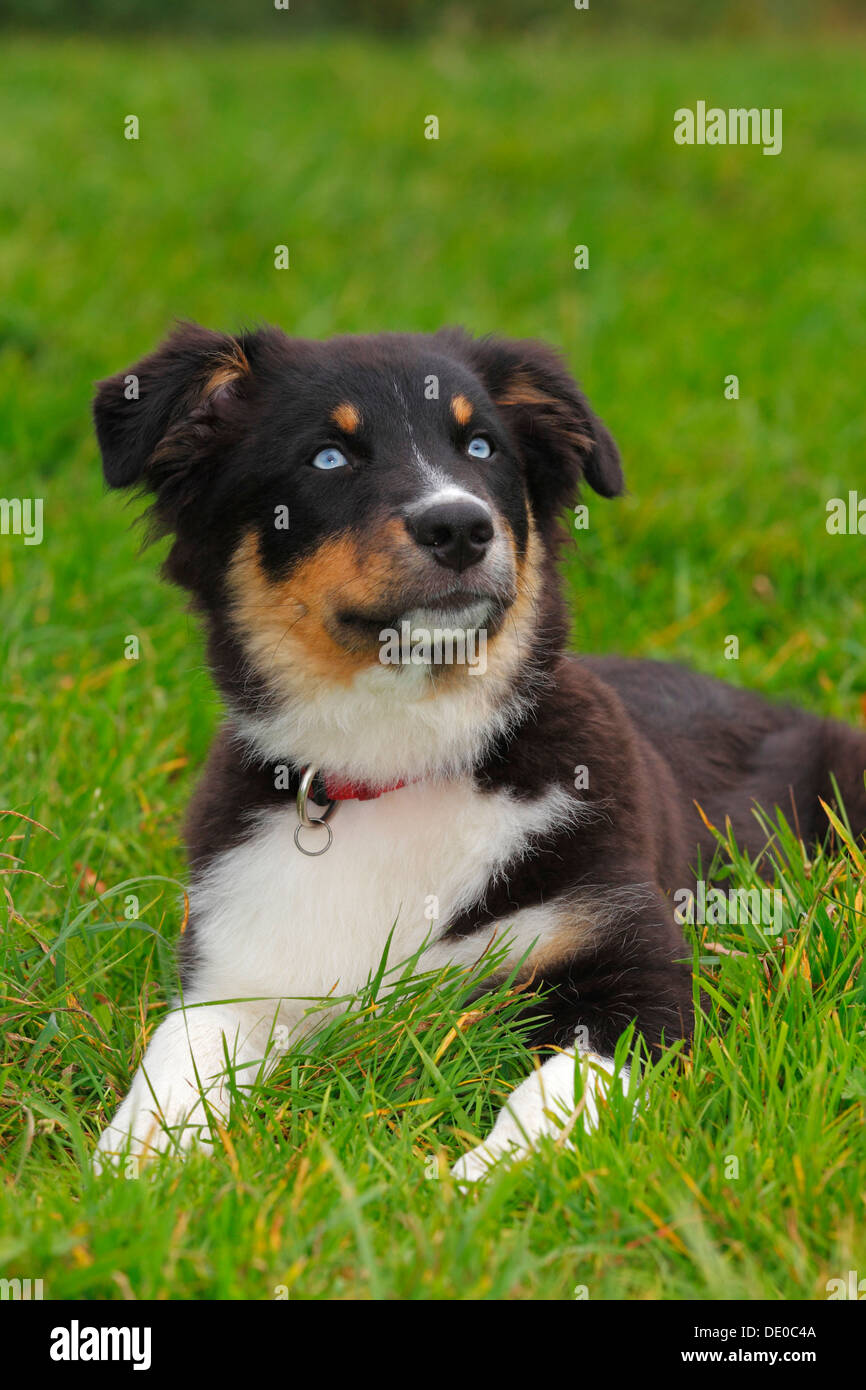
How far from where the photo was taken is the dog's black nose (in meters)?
3.33

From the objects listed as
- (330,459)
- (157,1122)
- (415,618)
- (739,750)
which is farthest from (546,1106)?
(739,750)

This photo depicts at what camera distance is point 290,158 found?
11383 mm

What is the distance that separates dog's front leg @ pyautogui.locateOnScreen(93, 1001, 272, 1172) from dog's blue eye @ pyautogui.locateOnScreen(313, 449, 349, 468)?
1.32 m

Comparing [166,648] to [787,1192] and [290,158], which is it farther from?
[290,158]

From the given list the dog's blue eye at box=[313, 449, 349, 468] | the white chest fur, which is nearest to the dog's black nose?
the dog's blue eye at box=[313, 449, 349, 468]

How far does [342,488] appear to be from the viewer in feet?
11.7

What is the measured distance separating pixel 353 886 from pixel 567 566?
4.23ft

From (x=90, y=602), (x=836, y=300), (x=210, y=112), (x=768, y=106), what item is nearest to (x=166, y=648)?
(x=90, y=602)

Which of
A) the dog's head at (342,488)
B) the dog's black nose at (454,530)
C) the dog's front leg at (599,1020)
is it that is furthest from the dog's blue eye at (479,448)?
the dog's front leg at (599,1020)

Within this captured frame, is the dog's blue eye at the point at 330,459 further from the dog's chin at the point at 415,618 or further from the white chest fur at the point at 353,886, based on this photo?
the white chest fur at the point at 353,886

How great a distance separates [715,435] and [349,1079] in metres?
5.27

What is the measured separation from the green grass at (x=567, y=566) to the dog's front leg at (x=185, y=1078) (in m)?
0.10

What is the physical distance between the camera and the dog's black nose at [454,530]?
10.9 feet

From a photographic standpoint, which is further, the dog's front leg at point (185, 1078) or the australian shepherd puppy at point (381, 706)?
the australian shepherd puppy at point (381, 706)
